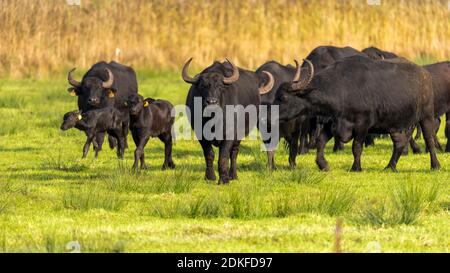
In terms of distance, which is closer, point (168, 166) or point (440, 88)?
point (168, 166)

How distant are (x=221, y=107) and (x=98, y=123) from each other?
3.52 metres

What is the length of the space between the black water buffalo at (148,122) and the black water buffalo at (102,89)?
3.92ft

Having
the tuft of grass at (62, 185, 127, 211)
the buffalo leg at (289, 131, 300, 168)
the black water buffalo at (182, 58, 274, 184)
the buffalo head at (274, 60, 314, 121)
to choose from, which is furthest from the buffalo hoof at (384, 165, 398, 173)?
the tuft of grass at (62, 185, 127, 211)

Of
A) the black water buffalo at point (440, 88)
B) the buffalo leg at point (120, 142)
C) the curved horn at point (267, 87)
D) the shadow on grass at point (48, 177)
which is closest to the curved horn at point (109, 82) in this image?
the buffalo leg at point (120, 142)

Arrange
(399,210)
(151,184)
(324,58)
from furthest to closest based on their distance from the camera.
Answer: (324,58) → (151,184) → (399,210)

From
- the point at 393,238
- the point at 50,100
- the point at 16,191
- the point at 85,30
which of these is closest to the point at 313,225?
the point at 393,238

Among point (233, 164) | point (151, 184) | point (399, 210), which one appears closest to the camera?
point (399, 210)

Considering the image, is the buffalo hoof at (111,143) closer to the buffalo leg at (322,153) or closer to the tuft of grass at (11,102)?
the buffalo leg at (322,153)

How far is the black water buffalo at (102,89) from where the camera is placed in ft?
65.2

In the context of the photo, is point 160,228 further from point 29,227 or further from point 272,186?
point 272,186

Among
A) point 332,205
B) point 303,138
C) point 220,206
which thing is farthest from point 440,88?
point 220,206

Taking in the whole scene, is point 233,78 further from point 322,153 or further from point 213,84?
point 322,153

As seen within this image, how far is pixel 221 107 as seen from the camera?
1536cm

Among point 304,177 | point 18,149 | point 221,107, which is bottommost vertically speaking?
point 18,149
